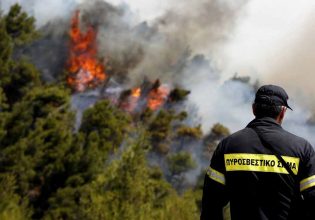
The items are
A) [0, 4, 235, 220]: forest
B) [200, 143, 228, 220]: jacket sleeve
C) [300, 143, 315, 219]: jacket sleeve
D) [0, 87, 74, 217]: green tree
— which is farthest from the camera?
[0, 87, 74, 217]: green tree

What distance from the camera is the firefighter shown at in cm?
403

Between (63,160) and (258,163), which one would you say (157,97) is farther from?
(258,163)

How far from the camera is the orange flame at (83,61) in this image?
82062mm

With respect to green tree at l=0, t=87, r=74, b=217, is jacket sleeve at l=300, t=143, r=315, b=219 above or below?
below

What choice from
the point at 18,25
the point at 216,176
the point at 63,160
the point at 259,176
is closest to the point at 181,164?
the point at 18,25

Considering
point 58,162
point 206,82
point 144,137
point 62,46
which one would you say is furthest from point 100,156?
point 206,82

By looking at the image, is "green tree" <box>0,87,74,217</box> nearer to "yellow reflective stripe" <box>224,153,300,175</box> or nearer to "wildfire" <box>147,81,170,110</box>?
"yellow reflective stripe" <box>224,153,300,175</box>

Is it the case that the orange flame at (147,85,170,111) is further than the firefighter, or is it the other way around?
the orange flame at (147,85,170,111)

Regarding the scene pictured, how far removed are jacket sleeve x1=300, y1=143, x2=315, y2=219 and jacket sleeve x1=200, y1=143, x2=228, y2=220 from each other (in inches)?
22.9

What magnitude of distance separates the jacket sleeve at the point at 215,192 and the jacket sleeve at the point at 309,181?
58 cm

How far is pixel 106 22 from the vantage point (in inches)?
3460

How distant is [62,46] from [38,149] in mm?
46156

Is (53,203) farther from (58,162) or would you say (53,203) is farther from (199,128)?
(199,128)

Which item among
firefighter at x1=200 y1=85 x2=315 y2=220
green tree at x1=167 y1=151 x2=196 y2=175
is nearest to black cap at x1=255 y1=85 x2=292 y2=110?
firefighter at x1=200 y1=85 x2=315 y2=220
